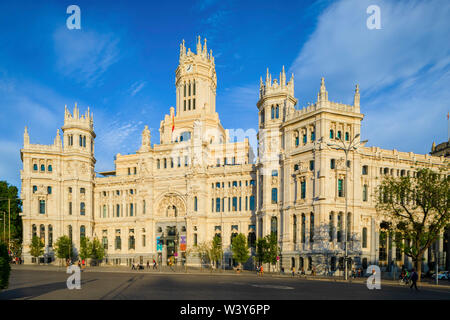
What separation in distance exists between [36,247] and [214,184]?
39.2 metres

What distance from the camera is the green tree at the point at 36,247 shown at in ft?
257

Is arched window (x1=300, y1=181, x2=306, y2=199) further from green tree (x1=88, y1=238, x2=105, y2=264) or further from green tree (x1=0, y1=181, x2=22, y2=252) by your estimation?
green tree (x1=0, y1=181, x2=22, y2=252)

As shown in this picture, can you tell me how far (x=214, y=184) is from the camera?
8106 cm

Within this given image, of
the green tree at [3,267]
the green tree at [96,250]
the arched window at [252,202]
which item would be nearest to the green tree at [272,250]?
the arched window at [252,202]

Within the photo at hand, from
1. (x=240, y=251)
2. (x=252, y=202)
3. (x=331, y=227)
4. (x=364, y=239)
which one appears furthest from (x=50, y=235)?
(x=364, y=239)

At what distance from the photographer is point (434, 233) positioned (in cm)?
4459

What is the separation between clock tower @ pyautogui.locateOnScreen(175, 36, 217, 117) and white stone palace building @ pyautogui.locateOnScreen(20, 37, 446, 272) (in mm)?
296

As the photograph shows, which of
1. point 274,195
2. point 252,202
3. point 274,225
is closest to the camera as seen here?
point 274,225

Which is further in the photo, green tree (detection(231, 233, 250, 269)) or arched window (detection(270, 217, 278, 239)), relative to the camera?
arched window (detection(270, 217, 278, 239))

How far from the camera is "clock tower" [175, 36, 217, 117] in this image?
96.1 metres

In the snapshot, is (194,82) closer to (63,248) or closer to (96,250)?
(96,250)

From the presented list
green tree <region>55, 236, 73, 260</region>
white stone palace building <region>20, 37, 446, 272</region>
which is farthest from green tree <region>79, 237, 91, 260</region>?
white stone palace building <region>20, 37, 446, 272</region>
